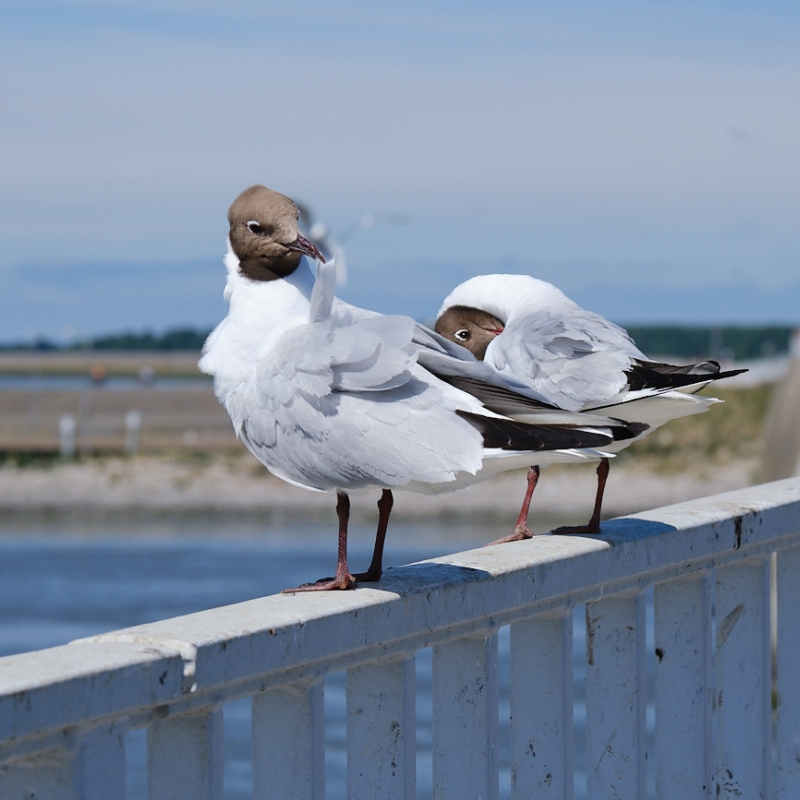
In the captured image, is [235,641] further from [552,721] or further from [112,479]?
[112,479]

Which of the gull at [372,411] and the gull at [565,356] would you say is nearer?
the gull at [372,411]

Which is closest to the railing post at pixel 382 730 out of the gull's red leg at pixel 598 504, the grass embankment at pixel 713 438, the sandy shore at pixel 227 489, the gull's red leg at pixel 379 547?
the gull's red leg at pixel 379 547

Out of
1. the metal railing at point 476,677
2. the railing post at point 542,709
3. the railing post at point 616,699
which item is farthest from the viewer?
the railing post at point 616,699

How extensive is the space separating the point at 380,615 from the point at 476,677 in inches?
12.6

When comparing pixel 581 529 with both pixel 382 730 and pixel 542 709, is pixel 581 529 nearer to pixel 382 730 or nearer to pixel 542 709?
pixel 542 709

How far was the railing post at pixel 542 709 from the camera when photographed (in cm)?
235

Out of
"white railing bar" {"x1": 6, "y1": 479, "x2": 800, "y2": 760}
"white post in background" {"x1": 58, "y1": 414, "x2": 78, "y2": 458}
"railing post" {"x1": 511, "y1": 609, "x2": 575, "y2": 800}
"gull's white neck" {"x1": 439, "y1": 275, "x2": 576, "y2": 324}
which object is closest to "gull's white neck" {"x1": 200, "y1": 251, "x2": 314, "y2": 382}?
"white railing bar" {"x1": 6, "y1": 479, "x2": 800, "y2": 760}

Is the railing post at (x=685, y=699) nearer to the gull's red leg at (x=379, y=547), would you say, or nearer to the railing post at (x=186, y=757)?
the gull's red leg at (x=379, y=547)

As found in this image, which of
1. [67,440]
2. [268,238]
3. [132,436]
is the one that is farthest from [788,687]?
[132,436]

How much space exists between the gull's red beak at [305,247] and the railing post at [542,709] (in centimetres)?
104

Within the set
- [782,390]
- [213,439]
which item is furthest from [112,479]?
[782,390]

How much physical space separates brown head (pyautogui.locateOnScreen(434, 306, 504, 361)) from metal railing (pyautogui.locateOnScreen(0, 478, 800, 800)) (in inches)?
57.9

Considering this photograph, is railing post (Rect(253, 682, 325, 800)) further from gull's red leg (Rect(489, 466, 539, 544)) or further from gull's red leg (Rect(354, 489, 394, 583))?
gull's red leg (Rect(489, 466, 539, 544))

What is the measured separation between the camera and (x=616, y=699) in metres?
2.53
